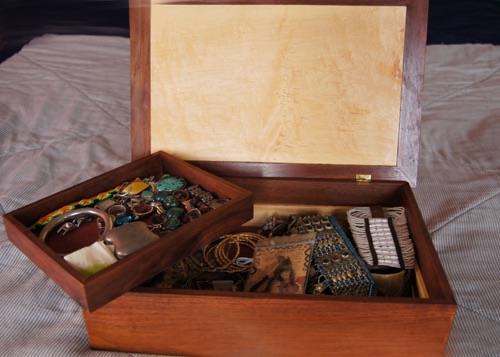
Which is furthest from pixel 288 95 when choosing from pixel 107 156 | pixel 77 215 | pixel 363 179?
pixel 107 156

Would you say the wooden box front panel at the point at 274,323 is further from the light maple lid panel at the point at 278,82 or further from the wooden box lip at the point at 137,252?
the light maple lid panel at the point at 278,82

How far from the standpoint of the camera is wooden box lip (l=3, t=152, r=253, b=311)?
732 mm

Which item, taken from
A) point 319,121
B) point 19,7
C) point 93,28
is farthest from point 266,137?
point 19,7

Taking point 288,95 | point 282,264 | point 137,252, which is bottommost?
point 282,264

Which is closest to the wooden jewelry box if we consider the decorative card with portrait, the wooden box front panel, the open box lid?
the open box lid

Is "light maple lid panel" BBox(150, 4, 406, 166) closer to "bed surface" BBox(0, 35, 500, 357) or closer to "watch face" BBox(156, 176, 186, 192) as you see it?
"watch face" BBox(156, 176, 186, 192)

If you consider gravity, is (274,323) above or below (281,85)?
below

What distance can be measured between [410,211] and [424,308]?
0.32m

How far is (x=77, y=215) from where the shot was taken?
3.17 ft

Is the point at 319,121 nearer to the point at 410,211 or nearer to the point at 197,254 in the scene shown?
the point at 410,211

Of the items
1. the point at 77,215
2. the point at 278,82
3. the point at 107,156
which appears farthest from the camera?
the point at 107,156

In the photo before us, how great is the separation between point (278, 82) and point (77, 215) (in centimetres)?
47

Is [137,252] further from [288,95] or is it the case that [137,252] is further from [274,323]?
[288,95]

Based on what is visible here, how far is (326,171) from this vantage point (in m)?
1.14
